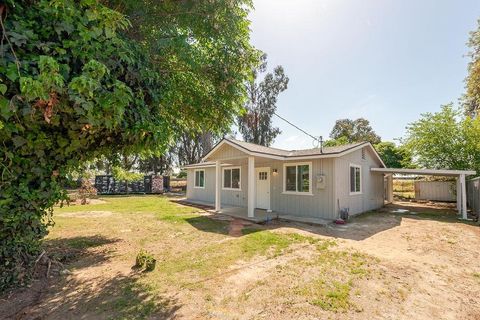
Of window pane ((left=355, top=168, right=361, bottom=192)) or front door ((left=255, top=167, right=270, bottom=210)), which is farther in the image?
front door ((left=255, top=167, right=270, bottom=210))

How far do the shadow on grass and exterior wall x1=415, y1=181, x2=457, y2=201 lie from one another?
20.3 meters

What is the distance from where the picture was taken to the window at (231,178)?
13672 millimetres

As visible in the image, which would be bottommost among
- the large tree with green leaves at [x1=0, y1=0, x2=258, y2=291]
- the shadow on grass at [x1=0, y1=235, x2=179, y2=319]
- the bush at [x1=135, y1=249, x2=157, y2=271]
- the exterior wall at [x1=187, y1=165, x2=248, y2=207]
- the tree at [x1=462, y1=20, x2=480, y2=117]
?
the shadow on grass at [x1=0, y1=235, x2=179, y2=319]

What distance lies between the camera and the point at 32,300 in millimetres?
3734

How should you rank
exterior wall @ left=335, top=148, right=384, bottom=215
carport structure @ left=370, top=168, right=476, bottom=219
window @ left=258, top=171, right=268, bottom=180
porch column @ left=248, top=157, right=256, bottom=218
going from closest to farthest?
exterior wall @ left=335, top=148, right=384, bottom=215
porch column @ left=248, top=157, right=256, bottom=218
carport structure @ left=370, top=168, right=476, bottom=219
window @ left=258, top=171, right=268, bottom=180

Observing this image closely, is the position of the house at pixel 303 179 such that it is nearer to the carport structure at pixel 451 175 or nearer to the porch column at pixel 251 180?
the porch column at pixel 251 180

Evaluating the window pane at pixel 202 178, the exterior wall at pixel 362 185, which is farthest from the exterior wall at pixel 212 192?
the exterior wall at pixel 362 185

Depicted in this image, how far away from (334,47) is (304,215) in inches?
280

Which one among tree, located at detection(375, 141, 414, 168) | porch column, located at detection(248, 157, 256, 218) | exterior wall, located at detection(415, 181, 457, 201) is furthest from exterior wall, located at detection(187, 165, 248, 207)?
tree, located at detection(375, 141, 414, 168)

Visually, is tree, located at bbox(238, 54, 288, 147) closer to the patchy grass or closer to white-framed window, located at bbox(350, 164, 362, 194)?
white-framed window, located at bbox(350, 164, 362, 194)

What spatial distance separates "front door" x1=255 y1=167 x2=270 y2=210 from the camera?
11.9 meters

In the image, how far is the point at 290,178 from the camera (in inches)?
431

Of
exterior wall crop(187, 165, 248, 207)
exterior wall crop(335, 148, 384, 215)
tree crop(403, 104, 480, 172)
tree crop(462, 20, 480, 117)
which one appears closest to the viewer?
exterior wall crop(335, 148, 384, 215)

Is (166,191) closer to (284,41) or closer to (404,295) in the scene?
(284,41)
